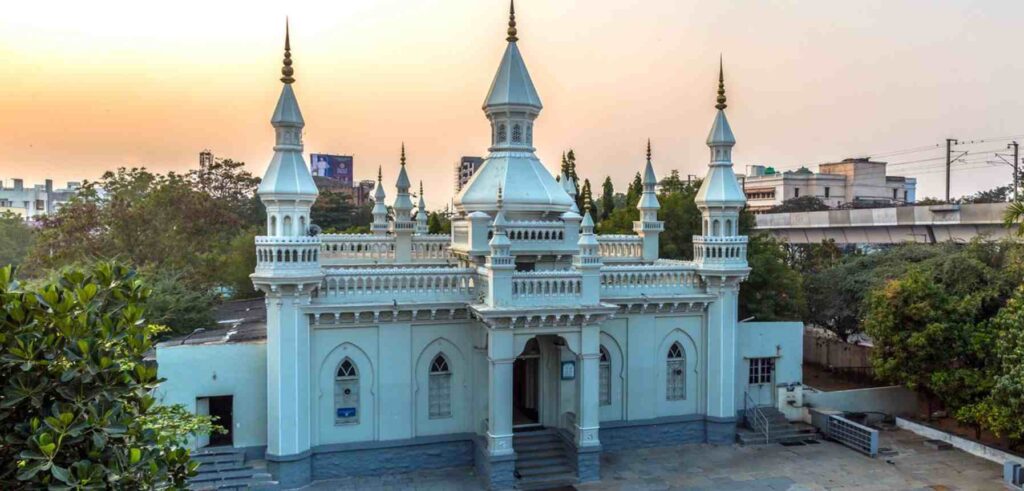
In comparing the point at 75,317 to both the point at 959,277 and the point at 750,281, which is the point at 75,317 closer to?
the point at 959,277

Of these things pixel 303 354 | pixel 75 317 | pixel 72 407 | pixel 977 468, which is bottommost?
pixel 977 468

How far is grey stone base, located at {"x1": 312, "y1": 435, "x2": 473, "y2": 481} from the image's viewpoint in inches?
604

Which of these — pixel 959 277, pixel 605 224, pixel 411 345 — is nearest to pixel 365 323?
pixel 411 345

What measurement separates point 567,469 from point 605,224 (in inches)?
672

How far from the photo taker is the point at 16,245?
43.1 meters

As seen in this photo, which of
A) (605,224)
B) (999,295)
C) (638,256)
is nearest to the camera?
(999,295)

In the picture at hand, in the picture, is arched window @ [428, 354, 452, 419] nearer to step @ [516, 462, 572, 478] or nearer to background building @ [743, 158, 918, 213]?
step @ [516, 462, 572, 478]

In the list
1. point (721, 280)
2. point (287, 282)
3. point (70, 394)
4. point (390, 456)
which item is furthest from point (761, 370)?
point (70, 394)

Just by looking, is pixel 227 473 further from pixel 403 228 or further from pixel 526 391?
pixel 403 228

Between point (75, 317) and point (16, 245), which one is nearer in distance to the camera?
point (75, 317)

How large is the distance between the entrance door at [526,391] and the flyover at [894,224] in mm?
17803

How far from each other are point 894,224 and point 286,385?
31.2 metres

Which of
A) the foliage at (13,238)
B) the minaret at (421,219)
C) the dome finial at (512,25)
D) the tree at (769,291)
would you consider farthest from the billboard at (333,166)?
the dome finial at (512,25)

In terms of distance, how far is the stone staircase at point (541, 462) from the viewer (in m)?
15.2
